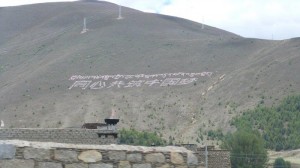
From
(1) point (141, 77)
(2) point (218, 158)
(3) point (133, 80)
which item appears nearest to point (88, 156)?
(2) point (218, 158)

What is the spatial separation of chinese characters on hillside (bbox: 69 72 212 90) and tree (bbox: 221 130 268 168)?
133 ft

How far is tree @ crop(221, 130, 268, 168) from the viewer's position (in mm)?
46000

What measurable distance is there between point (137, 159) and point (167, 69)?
91.5 metres

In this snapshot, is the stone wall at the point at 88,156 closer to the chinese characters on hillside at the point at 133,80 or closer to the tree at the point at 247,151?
the tree at the point at 247,151

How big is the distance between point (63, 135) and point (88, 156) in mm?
10513

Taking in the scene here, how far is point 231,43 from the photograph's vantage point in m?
110

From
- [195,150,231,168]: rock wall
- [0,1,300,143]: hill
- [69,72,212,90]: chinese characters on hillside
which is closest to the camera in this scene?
[195,150,231,168]: rock wall

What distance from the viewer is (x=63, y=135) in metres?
17.6

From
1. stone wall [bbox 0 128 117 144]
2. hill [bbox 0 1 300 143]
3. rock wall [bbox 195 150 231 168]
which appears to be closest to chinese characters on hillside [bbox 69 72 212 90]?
hill [bbox 0 1 300 143]

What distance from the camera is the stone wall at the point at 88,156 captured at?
22.7 feet

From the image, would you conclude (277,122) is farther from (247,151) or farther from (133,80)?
(133,80)

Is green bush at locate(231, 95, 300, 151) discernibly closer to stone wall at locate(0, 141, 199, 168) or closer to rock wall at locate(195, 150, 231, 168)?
rock wall at locate(195, 150, 231, 168)

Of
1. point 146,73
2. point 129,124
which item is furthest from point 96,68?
point 129,124

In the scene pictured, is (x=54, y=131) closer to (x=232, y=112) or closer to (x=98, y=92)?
(x=232, y=112)
